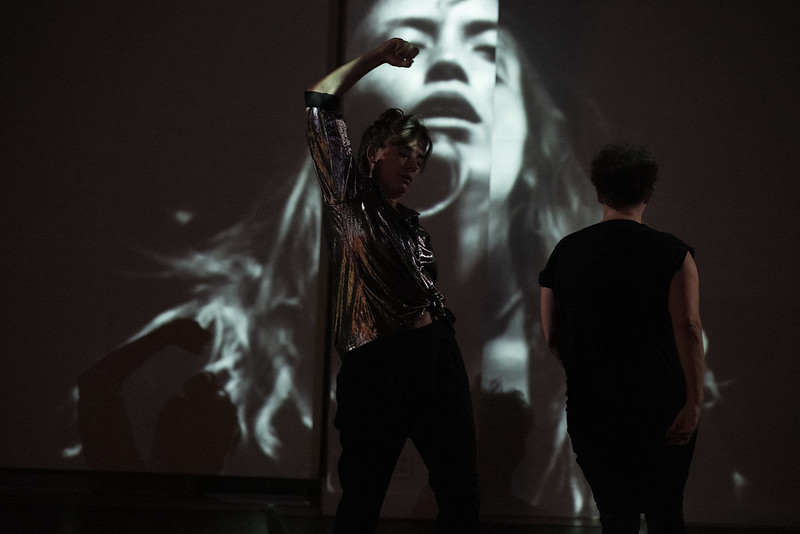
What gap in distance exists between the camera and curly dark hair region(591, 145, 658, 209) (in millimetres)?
1736

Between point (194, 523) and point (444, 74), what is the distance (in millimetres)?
1961

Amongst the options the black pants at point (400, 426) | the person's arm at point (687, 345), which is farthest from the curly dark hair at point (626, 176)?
the black pants at point (400, 426)

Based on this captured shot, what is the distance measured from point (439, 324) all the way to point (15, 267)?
2.09 metres

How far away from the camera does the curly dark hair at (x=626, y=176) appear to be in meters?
1.74

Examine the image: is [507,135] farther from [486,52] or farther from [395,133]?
[395,133]

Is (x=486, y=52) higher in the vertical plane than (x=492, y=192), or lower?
higher

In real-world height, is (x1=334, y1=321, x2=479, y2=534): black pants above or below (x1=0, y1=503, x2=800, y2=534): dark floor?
above

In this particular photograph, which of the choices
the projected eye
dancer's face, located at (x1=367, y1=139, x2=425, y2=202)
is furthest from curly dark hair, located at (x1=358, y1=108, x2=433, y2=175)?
the projected eye

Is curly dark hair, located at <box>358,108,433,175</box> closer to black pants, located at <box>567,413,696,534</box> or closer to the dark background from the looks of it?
black pants, located at <box>567,413,696,534</box>

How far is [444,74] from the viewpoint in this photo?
9.65ft

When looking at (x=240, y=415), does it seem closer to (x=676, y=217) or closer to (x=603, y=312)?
(x=603, y=312)

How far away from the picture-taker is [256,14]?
3084 millimetres

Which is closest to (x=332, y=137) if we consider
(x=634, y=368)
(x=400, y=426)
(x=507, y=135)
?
(x=400, y=426)

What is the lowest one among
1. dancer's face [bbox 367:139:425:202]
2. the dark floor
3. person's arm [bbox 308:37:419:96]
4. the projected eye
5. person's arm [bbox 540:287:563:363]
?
the dark floor
